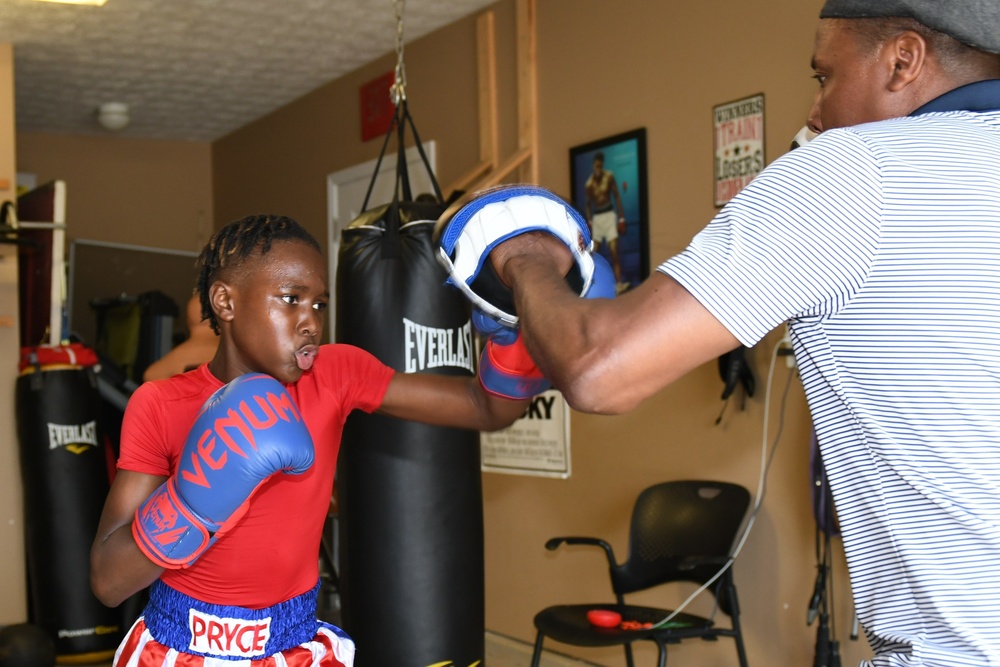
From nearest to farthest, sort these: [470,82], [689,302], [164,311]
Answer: [689,302] < [470,82] < [164,311]

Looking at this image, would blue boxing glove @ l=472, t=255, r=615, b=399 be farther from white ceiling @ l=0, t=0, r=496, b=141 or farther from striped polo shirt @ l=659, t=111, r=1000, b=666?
white ceiling @ l=0, t=0, r=496, b=141

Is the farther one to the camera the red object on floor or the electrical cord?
the electrical cord

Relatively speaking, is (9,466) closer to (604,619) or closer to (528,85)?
(528,85)

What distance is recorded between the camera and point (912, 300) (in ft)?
3.11

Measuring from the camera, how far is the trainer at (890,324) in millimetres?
929

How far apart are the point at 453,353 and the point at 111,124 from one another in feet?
14.2

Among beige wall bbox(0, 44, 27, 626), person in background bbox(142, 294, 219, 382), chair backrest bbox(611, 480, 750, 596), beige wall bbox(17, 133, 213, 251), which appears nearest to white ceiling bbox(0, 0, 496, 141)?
beige wall bbox(17, 133, 213, 251)

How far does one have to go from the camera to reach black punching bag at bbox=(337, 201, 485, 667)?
8.38ft

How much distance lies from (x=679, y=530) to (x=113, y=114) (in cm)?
445

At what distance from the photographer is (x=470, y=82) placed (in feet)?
15.5

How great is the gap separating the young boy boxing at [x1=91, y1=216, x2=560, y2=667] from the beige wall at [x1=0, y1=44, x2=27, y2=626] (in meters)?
3.32

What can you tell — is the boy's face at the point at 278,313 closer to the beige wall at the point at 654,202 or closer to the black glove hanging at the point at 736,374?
the black glove hanging at the point at 736,374

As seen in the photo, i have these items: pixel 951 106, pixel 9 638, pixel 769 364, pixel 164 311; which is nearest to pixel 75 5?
pixel 164 311

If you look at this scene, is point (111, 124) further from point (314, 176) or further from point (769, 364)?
point (769, 364)
